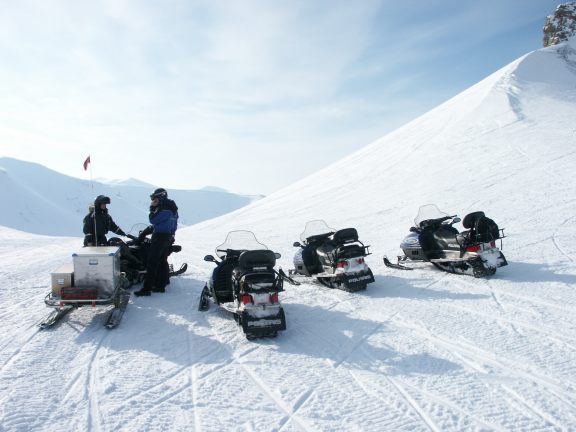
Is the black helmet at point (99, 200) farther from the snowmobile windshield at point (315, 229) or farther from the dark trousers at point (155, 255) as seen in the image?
the snowmobile windshield at point (315, 229)

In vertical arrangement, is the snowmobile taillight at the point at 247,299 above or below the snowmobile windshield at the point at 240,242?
below

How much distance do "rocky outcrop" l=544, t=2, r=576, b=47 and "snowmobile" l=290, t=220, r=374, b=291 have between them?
5959 cm

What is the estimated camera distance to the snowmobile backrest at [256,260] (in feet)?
18.2

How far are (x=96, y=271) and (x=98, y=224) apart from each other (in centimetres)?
231

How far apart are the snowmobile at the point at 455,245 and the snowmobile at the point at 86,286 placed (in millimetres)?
5715

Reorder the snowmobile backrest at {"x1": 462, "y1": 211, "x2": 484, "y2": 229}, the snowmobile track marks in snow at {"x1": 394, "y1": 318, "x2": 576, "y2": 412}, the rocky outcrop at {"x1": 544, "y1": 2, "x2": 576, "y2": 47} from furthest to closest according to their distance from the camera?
the rocky outcrop at {"x1": 544, "y1": 2, "x2": 576, "y2": 47}, the snowmobile backrest at {"x1": 462, "y1": 211, "x2": 484, "y2": 229}, the snowmobile track marks in snow at {"x1": 394, "y1": 318, "x2": 576, "y2": 412}

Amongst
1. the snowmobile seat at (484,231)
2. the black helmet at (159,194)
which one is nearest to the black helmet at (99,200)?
the black helmet at (159,194)

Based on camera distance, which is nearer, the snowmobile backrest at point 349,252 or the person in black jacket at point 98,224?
the snowmobile backrest at point 349,252

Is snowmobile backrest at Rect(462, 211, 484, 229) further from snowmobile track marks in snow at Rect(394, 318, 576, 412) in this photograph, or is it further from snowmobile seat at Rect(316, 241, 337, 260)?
snowmobile track marks in snow at Rect(394, 318, 576, 412)

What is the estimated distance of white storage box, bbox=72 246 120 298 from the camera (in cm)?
569

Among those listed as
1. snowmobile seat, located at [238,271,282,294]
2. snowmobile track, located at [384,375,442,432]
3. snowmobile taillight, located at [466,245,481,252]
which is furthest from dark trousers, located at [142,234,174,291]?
snowmobile taillight, located at [466,245,481,252]

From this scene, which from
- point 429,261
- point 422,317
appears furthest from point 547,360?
point 429,261

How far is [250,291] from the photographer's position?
5180 mm

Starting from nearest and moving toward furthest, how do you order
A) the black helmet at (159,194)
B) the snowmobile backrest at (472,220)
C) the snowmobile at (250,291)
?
the snowmobile at (250,291)
the black helmet at (159,194)
the snowmobile backrest at (472,220)
